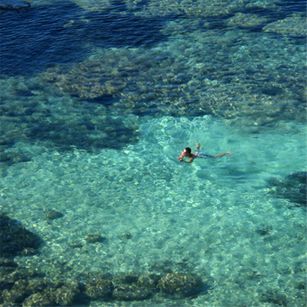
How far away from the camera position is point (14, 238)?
79.7 feet

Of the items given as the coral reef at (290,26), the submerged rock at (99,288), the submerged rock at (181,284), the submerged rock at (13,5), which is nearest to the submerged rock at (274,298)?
the submerged rock at (181,284)

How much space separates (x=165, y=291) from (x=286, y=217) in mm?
7052

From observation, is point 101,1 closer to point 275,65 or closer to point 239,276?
point 275,65

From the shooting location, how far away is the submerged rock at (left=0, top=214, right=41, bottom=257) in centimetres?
2355

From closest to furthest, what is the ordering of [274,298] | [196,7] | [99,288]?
[274,298], [99,288], [196,7]

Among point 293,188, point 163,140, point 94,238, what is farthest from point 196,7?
point 94,238

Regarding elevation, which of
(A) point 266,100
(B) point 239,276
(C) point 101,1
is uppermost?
(C) point 101,1

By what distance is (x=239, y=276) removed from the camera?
22.2 m

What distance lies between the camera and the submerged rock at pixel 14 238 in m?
23.5

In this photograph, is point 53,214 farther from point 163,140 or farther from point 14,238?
point 163,140

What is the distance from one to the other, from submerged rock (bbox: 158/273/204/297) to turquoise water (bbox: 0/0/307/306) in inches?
14.0

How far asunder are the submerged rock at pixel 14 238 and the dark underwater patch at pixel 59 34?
51.1 feet

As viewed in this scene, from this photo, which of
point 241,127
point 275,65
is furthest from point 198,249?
point 275,65

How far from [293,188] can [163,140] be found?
7686 mm
